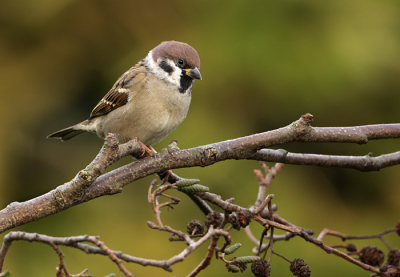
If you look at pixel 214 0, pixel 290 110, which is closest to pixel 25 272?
pixel 290 110

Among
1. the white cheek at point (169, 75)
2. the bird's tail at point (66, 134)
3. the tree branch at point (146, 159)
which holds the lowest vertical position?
the tree branch at point (146, 159)

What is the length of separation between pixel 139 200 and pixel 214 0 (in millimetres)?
1419

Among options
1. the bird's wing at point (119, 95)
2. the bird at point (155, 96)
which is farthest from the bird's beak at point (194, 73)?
the bird's wing at point (119, 95)

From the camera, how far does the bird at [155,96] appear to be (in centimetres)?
230

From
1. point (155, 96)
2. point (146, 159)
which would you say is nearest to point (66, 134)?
point (155, 96)

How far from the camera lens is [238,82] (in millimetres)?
3008

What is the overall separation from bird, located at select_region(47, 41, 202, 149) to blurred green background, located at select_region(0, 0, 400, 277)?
14.9 inches

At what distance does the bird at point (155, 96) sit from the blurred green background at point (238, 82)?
377 mm

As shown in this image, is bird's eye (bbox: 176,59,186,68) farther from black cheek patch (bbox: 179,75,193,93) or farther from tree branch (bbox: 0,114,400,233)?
tree branch (bbox: 0,114,400,233)

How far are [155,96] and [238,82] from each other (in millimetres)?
833

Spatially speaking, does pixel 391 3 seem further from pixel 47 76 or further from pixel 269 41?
pixel 47 76

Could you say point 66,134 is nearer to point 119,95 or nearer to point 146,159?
point 119,95

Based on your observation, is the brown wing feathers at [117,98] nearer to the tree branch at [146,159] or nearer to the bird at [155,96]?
the bird at [155,96]

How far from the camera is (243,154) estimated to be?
148cm
